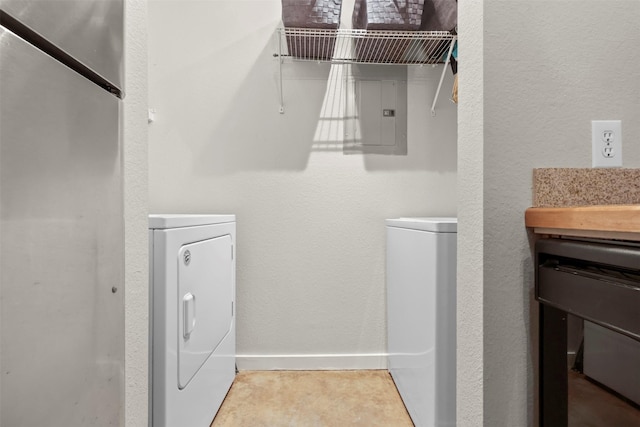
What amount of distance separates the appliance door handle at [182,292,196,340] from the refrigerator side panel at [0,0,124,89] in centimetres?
71

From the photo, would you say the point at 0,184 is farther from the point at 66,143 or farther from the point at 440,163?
the point at 440,163

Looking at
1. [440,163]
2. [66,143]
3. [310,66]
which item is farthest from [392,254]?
[66,143]

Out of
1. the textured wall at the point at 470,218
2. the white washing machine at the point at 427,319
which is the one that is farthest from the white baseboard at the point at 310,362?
the textured wall at the point at 470,218

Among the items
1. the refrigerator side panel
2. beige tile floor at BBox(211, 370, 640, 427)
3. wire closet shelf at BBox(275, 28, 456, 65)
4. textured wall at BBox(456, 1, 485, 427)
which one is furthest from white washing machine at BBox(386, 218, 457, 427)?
the refrigerator side panel

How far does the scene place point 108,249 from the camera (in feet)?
2.33

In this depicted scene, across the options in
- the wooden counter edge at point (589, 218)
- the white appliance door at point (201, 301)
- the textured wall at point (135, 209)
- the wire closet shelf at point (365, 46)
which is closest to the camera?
the wooden counter edge at point (589, 218)

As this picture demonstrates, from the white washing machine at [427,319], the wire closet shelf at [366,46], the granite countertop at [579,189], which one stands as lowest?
the white washing machine at [427,319]

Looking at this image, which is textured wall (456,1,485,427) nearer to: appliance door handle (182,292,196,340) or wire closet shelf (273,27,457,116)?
appliance door handle (182,292,196,340)

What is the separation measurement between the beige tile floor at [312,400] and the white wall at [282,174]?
12cm

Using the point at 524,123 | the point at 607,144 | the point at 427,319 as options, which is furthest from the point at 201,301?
the point at 607,144

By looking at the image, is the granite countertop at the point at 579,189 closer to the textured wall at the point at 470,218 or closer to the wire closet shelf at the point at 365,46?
the textured wall at the point at 470,218

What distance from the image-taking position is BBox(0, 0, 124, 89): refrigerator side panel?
512 millimetres

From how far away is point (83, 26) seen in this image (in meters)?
0.62

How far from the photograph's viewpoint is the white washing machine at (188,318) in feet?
3.62
